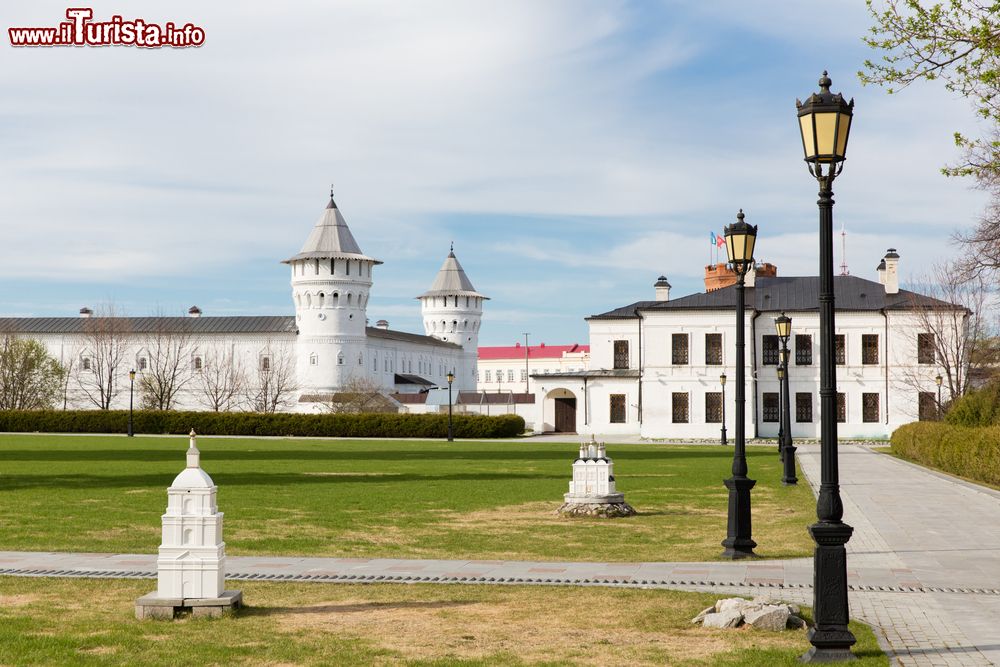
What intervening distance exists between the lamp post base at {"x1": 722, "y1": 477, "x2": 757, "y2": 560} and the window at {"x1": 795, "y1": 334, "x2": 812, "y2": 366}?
47355 mm

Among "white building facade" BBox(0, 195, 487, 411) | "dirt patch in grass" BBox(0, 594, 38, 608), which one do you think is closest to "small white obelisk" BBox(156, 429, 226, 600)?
"dirt patch in grass" BBox(0, 594, 38, 608)

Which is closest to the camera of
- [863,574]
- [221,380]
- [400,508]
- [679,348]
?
[863,574]

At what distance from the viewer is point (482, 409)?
295 ft

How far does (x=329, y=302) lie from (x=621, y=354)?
125 ft

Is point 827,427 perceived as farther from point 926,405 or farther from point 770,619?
point 926,405

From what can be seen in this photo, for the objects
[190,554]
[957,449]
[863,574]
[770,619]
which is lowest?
[863,574]

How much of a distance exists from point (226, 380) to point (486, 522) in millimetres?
87595

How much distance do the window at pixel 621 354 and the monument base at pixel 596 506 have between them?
46616 mm

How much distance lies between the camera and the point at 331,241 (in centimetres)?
9744

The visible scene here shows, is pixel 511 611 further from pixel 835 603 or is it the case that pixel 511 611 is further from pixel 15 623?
pixel 15 623

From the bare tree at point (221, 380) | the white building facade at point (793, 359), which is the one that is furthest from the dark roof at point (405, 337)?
the white building facade at point (793, 359)

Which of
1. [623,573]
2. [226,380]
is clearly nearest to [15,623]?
[623,573]

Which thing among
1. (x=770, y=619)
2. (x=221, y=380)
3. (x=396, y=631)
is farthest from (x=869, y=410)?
(x=221, y=380)

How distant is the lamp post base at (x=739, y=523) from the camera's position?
45.9 feet
